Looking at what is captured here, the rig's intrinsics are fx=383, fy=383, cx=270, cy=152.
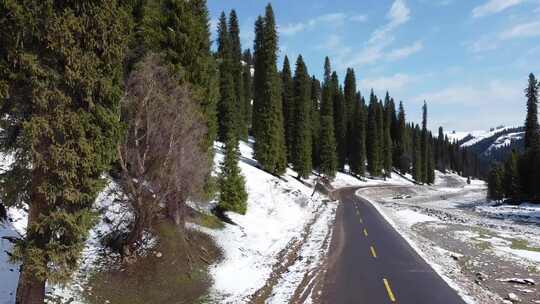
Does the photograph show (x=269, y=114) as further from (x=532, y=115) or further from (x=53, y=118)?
(x=532, y=115)

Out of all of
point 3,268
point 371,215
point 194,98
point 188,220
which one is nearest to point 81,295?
point 3,268

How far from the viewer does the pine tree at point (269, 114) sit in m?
42.1

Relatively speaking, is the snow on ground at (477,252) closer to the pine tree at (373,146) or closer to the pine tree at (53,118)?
the pine tree at (53,118)

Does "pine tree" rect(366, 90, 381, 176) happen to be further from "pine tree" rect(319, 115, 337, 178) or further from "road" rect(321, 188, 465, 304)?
"road" rect(321, 188, 465, 304)

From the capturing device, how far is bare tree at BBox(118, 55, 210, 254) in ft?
47.3

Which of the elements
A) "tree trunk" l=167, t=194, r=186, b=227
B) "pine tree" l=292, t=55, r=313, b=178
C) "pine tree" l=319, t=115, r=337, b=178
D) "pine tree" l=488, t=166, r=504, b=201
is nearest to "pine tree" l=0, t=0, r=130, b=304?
"tree trunk" l=167, t=194, r=186, b=227

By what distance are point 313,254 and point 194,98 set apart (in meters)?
9.64

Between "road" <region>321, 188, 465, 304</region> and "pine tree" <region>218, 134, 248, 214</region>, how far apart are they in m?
6.62

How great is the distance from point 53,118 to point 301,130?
47288 mm

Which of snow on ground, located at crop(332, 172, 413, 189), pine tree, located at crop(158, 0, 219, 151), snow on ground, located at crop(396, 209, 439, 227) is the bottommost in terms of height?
snow on ground, located at crop(396, 209, 439, 227)

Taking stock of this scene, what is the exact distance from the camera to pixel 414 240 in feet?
76.3

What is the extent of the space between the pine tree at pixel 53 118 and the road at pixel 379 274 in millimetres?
8059

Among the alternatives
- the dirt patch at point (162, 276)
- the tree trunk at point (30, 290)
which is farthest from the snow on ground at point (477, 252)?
the tree trunk at point (30, 290)

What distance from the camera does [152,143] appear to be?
48.4 feet
